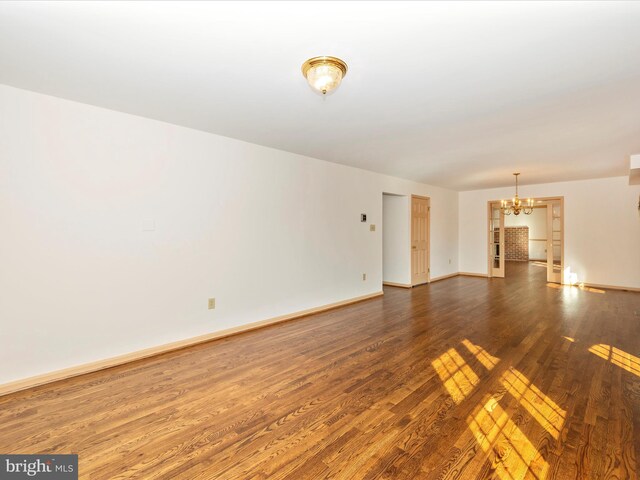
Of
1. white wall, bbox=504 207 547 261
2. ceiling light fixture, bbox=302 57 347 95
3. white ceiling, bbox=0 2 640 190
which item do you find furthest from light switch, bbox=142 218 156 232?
white wall, bbox=504 207 547 261

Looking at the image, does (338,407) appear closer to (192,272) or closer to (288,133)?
(192,272)

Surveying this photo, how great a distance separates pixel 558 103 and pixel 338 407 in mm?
3152

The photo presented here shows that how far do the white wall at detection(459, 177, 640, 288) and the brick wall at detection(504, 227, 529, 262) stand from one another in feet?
20.2

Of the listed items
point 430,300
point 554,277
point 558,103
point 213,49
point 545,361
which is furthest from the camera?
point 554,277

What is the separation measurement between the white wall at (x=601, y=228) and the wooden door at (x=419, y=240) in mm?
2574

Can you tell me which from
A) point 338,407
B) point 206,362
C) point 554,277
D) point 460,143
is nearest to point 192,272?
point 206,362

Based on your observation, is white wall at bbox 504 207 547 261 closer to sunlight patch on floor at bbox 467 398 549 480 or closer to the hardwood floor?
the hardwood floor

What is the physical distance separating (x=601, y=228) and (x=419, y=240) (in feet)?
12.5

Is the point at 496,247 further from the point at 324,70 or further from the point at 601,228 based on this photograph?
the point at 324,70

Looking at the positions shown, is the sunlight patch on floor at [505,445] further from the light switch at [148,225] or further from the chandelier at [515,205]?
the chandelier at [515,205]

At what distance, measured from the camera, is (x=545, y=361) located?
10.2 feet

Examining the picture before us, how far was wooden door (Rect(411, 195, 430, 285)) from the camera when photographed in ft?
23.8

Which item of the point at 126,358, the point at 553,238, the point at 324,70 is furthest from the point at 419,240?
the point at 126,358
